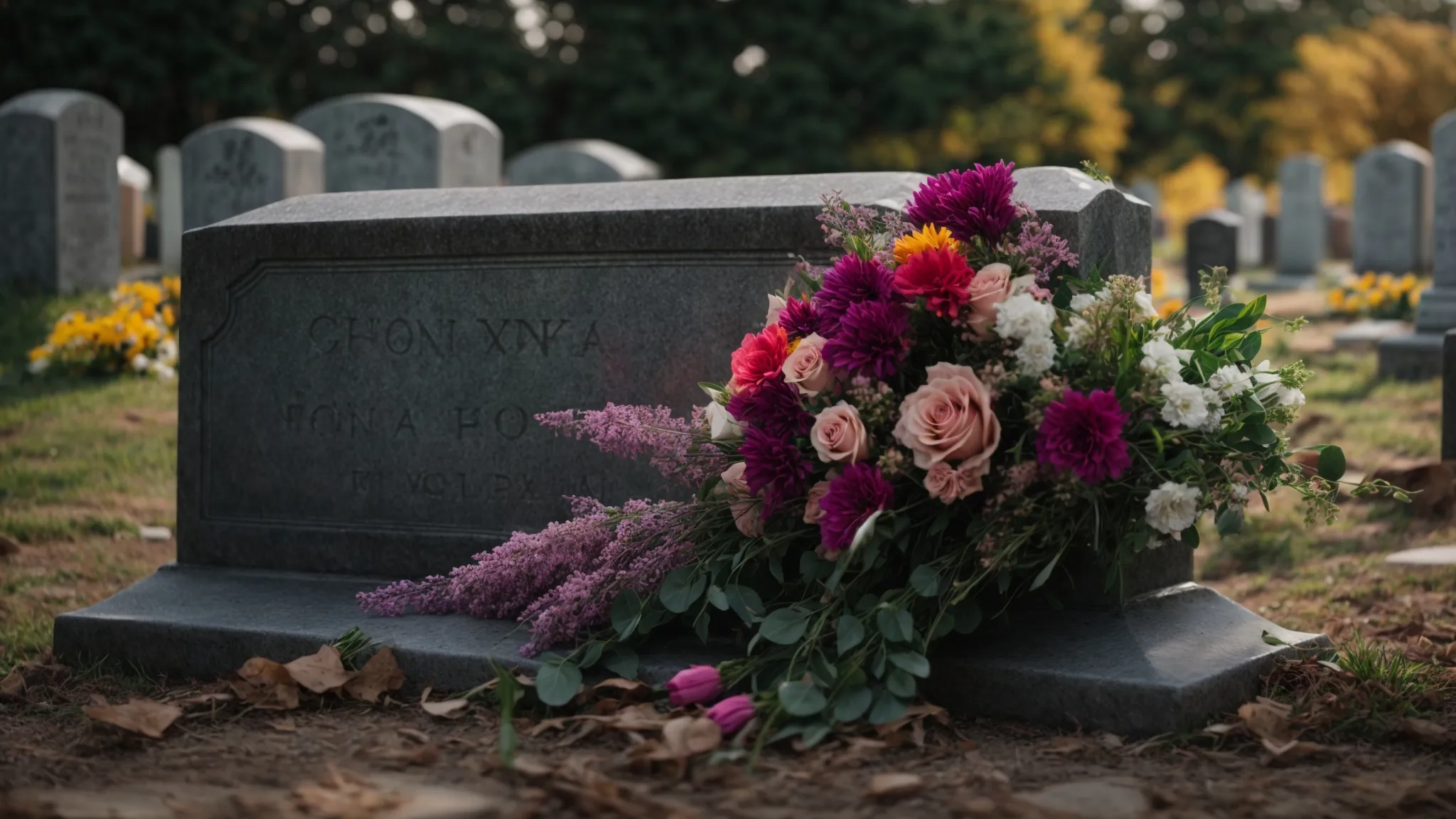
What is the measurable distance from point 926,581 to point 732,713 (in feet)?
1.58

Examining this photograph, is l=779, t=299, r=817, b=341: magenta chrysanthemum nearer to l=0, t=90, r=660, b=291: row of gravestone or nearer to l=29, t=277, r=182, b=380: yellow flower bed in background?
l=29, t=277, r=182, b=380: yellow flower bed in background

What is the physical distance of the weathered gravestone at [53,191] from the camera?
11219mm

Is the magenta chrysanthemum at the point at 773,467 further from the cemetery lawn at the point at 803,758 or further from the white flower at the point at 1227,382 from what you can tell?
the white flower at the point at 1227,382

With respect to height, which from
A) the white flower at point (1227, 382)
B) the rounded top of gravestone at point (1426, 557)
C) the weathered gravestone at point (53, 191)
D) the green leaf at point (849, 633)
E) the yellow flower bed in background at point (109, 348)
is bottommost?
the rounded top of gravestone at point (1426, 557)

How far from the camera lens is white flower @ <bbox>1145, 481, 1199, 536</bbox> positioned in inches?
109

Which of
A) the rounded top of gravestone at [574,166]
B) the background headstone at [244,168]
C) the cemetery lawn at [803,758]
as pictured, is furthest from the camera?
the rounded top of gravestone at [574,166]

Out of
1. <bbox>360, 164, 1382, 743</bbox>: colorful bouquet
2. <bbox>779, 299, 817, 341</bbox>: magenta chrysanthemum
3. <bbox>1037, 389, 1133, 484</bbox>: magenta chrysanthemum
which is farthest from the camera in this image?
<bbox>779, 299, 817, 341</bbox>: magenta chrysanthemum

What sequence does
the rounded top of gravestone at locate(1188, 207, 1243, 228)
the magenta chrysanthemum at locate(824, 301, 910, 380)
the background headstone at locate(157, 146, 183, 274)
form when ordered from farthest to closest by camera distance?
the background headstone at locate(157, 146, 183, 274), the rounded top of gravestone at locate(1188, 207, 1243, 228), the magenta chrysanthemum at locate(824, 301, 910, 380)

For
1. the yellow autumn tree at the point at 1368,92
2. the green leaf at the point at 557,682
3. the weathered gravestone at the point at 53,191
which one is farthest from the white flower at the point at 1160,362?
the yellow autumn tree at the point at 1368,92

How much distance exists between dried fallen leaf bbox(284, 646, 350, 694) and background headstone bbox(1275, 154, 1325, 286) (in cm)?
1630

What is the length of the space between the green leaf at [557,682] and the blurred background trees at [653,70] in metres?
23.3

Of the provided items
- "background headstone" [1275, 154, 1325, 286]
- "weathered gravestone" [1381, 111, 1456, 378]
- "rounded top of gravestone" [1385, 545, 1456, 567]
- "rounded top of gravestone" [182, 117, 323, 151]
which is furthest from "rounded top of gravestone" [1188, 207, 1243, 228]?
"rounded top of gravestone" [1385, 545, 1456, 567]

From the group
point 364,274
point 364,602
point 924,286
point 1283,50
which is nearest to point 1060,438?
point 924,286

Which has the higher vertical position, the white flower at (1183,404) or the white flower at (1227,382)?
the white flower at (1227,382)
